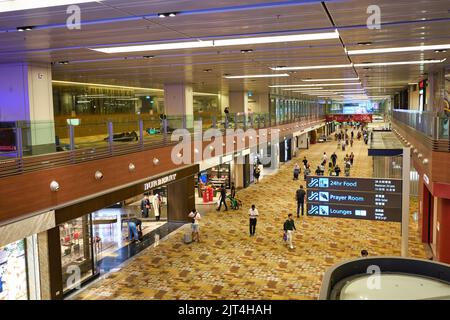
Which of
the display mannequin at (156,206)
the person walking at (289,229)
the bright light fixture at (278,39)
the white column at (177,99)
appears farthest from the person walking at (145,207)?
the bright light fixture at (278,39)

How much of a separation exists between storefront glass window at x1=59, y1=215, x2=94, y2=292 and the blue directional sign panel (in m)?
6.68

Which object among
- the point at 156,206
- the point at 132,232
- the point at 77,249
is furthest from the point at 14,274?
the point at 156,206

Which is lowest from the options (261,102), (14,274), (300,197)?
(300,197)

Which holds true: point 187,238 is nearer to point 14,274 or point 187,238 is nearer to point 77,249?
point 77,249

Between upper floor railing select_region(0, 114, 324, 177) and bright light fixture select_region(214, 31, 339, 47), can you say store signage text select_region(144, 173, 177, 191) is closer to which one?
upper floor railing select_region(0, 114, 324, 177)

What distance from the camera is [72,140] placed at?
1009cm

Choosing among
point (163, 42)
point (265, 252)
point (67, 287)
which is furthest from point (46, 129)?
point (265, 252)

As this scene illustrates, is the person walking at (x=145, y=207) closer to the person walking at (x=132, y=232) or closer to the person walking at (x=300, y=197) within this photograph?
the person walking at (x=132, y=232)

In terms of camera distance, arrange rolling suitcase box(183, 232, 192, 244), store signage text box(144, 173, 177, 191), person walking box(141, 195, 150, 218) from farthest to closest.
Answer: person walking box(141, 195, 150, 218) < rolling suitcase box(183, 232, 192, 244) < store signage text box(144, 173, 177, 191)

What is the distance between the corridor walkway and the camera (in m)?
11.8

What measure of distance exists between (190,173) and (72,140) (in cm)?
670

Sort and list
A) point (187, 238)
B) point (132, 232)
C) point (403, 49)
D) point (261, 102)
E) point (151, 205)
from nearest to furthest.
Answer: point (403, 49), point (187, 238), point (132, 232), point (151, 205), point (261, 102)

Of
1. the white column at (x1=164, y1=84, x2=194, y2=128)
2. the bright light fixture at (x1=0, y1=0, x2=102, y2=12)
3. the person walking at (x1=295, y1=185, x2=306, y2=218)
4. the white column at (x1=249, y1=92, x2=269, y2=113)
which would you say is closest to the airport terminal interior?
the bright light fixture at (x1=0, y1=0, x2=102, y2=12)
